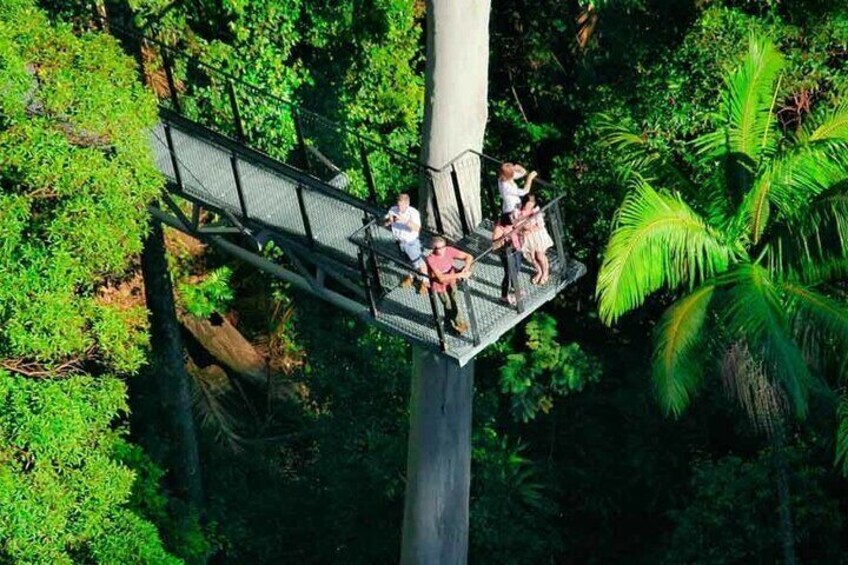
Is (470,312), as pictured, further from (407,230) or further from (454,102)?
(454,102)

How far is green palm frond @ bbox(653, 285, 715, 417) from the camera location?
653 inches

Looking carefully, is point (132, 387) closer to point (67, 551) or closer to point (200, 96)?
point (200, 96)

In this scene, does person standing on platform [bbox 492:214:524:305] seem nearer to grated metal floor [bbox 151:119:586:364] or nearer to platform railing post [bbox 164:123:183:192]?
grated metal floor [bbox 151:119:586:364]

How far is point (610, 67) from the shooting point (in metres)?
22.5

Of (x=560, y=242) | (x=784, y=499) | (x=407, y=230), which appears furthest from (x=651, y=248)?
(x=784, y=499)

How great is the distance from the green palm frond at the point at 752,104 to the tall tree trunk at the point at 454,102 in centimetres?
255

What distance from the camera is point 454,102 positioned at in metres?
18.2

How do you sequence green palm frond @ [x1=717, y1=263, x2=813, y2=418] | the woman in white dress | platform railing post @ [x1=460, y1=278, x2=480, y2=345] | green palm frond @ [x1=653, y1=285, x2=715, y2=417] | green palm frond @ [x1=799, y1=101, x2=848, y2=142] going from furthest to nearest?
green palm frond @ [x1=799, y1=101, x2=848, y2=142]
the woman in white dress
green palm frond @ [x1=653, y1=285, x2=715, y2=417]
platform railing post @ [x1=460, y1=278, x2=480, y2=345]
green palm frond @ [x1=717, y1=263, x2=813, y2=418]

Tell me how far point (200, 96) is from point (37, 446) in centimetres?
683

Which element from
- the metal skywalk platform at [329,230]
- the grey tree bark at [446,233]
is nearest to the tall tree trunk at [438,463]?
the grey tree bark at [446,233]

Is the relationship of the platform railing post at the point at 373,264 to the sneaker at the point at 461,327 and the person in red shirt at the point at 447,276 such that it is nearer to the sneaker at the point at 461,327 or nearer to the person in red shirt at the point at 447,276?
the person in red shirt at the point at 447,276

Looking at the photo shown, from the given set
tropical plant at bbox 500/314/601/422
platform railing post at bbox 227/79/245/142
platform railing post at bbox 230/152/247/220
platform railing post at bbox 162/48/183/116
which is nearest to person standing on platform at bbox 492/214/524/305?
platform railing post at bbox 230/152/247/220

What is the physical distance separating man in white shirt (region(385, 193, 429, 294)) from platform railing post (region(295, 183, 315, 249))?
34.5 inches

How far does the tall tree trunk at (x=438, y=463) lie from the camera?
19.4 meters
